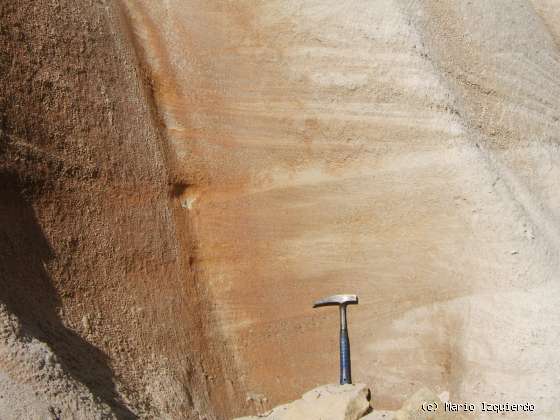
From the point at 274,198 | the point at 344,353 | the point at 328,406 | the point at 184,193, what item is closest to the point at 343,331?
the point at 344,353

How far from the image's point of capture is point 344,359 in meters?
5.90

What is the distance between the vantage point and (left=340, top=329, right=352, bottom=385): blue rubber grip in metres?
5.82

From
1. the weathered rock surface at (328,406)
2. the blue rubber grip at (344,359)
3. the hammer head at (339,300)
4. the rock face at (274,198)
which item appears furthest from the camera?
the hammer head at (339,300)

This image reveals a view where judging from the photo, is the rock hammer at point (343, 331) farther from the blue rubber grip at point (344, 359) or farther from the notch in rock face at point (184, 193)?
the notch in rock face at point (184, 193)

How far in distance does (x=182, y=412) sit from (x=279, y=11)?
168 inches

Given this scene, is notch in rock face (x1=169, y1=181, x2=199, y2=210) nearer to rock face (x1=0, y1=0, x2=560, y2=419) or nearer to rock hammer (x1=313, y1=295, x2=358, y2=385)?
rock face (x1=0, y1=0, x2=560, y2=419)

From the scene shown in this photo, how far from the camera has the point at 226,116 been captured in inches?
271

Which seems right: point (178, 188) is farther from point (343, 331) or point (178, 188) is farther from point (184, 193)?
point (343, 331)

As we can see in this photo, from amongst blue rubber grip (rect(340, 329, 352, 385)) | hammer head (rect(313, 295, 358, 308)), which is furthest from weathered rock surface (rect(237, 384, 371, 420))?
hammer head (rect(313, 295, 358, 308))

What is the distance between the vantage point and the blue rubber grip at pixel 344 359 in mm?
5816

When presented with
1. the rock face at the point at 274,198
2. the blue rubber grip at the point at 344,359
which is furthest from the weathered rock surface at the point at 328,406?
the rock face at the point at 274,198

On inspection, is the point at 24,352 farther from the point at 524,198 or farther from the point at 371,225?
the point at 524,198

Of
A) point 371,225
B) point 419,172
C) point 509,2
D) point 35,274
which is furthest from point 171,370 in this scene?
point 509,2

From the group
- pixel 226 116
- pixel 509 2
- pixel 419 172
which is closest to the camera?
pixel 419 172
